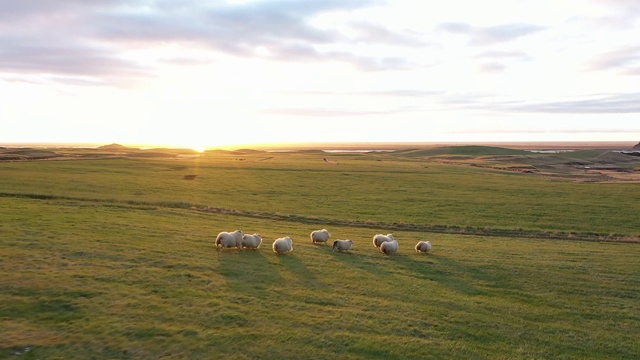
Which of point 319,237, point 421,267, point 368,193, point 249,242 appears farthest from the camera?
point 368,193

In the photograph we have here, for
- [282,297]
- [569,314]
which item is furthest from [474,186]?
[282,297]

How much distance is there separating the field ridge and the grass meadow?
33cm

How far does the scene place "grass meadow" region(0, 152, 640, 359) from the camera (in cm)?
1352

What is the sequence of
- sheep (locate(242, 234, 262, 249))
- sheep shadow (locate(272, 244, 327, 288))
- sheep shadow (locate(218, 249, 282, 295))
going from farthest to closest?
sheep (locate(242, 234, 262, 249)) < sheep shadow (locate(272, 244, 327, 288)) < sheep shadow (locate(218, 249, 282, 295))

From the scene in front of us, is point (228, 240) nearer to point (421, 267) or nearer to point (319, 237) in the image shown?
point (319, 237)

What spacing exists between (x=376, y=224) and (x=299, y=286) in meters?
21.4

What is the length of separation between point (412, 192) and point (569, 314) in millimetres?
38559

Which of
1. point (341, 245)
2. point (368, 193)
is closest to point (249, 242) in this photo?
point (341, 245)

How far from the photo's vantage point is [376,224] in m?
39.4

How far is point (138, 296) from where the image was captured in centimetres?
1588

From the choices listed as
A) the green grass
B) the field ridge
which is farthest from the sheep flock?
the green grass

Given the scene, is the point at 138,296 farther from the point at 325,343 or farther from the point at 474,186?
the point at 474,186

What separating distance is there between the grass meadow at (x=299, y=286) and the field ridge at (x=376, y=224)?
1.07 feet

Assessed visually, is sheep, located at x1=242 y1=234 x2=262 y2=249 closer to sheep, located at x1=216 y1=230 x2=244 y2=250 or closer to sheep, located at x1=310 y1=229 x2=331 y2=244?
sheep, located at x1=216 y1=230 x2=244 y2=250
